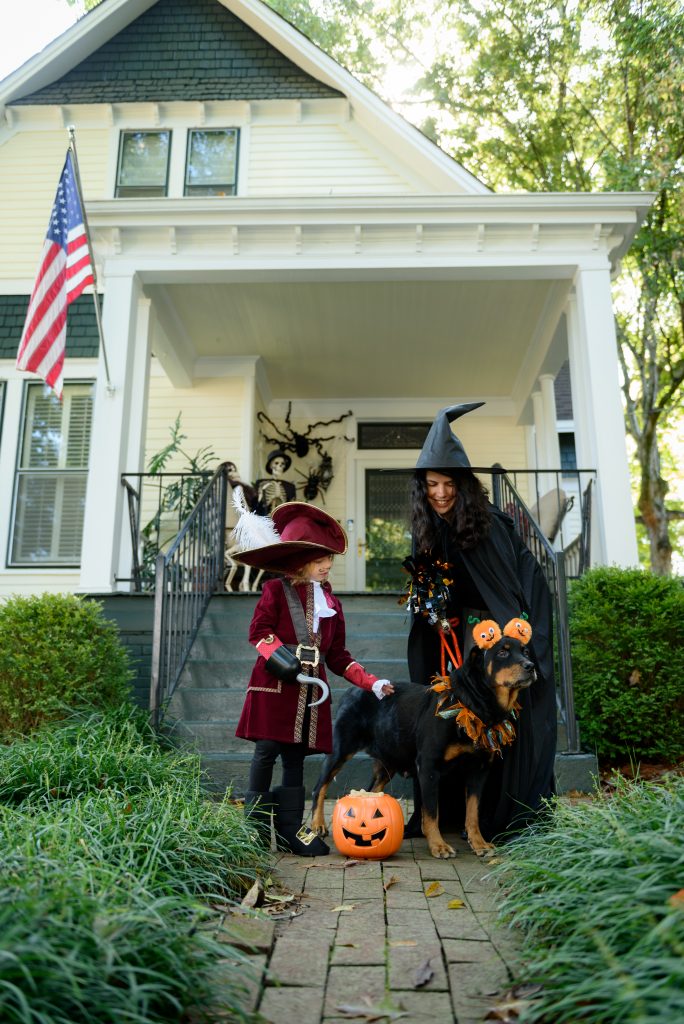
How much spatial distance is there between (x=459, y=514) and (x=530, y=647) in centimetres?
72

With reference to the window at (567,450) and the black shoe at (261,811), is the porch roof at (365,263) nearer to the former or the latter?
the window at (567,450)

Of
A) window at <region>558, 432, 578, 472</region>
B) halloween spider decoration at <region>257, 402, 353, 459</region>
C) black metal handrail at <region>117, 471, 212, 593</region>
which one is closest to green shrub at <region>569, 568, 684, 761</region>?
black metal handrail at <region>117, 471, 212, 593</region>

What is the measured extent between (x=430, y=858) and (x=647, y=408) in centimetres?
1314

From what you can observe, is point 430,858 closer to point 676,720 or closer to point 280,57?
point 676,720

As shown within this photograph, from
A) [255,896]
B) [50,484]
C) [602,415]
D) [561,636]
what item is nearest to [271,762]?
[255,896]

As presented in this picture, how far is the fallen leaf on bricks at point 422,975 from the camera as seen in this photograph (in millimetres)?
2344

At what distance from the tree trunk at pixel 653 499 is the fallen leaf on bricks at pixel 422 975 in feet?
46.1

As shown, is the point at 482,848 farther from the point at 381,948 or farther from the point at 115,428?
the point at 115,428

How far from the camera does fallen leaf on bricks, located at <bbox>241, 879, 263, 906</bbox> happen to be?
9.89 feet

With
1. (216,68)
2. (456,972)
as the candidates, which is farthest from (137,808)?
(216,68)

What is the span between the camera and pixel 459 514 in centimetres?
414

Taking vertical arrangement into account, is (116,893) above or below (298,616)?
below

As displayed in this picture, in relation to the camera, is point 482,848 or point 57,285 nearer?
point 482,848

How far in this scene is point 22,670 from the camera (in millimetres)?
5379
